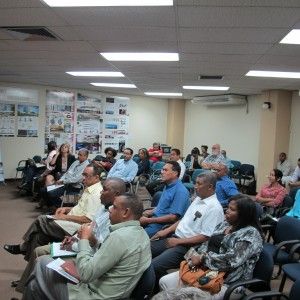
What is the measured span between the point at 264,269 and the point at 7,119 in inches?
311

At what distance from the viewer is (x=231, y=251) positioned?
92.2 inches

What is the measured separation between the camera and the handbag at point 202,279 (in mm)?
2219

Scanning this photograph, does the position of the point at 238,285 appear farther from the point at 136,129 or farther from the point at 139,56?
the point at 136,129

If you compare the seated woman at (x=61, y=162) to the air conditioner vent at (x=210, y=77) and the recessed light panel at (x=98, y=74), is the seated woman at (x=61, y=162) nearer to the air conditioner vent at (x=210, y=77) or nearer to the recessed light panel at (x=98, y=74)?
the recessed light panel at (x=98, y=74)

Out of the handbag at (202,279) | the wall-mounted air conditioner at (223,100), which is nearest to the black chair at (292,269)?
the handbag at (202,279)

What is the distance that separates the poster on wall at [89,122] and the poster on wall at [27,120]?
1.19m

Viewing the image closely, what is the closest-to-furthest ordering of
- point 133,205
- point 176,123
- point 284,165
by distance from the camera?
point 133,205 → point 284,165 → point 176,123

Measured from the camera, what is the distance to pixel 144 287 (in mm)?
2012

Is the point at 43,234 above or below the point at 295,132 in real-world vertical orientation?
below

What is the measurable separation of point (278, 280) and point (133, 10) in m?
3.02

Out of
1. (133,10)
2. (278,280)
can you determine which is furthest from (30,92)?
(278,280)

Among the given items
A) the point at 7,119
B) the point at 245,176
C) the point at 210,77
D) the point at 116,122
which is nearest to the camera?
the point at 210,77

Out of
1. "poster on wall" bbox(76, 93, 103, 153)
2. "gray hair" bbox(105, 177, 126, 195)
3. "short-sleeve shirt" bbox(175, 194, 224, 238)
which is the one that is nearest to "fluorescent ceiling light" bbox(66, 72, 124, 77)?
"poster on wall" bbox(76, 93, 103, 153)

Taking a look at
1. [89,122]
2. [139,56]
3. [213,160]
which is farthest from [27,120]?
[213,160]
